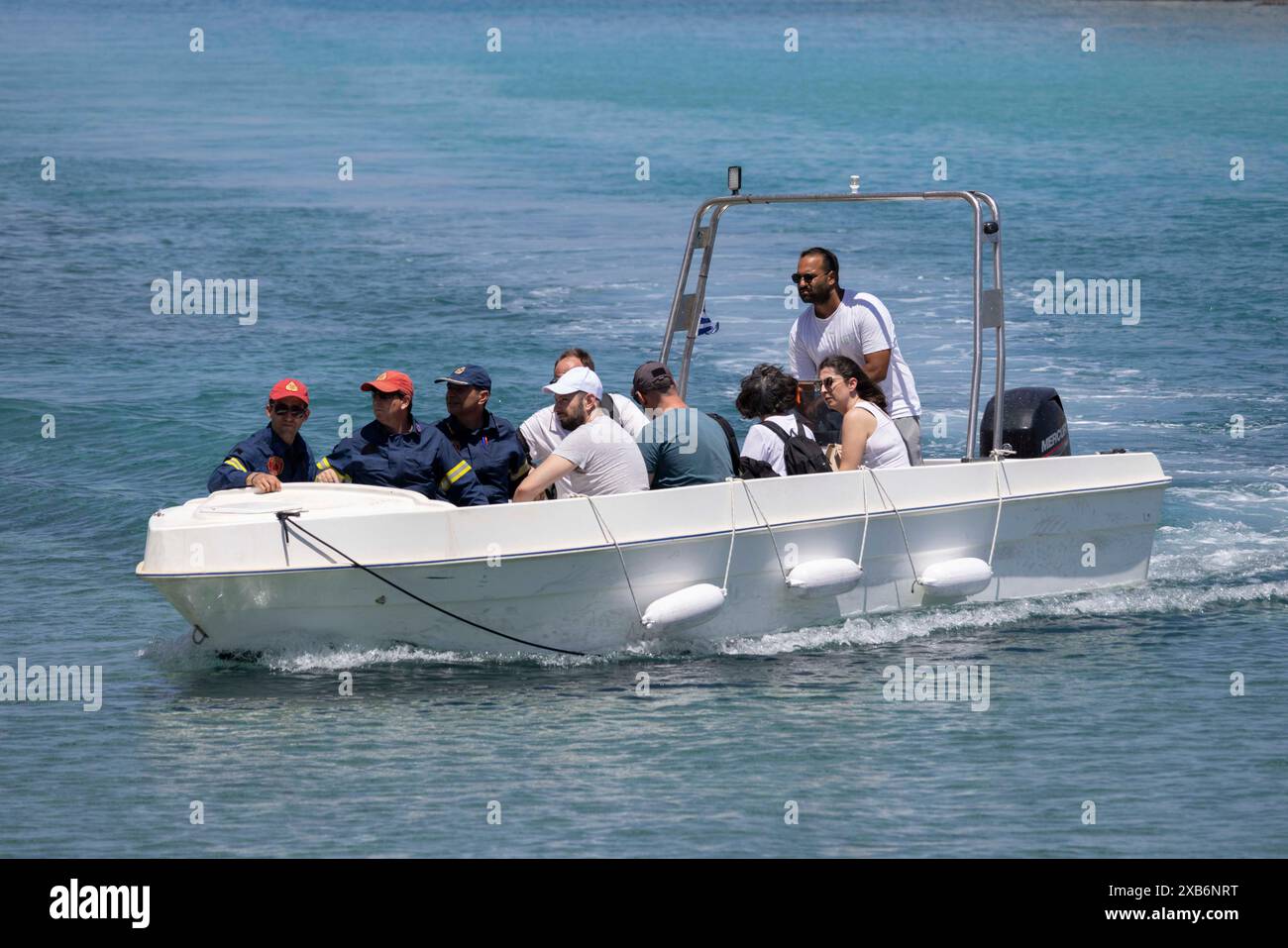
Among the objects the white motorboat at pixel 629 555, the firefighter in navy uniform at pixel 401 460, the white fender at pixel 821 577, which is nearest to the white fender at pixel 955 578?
the white motorboat at pixel 629 555

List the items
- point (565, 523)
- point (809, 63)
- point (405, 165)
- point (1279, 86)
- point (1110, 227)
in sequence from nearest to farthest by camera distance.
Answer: point (565, 523) < point (1110, 227) < point (405, 165) < point (1279, 86) < point (809, 63)

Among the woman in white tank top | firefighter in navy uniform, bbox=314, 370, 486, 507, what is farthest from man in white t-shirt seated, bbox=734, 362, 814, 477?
firefighter in navy uniform, bbox=314, 370, 486, 507

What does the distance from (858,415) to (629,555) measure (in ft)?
4.51

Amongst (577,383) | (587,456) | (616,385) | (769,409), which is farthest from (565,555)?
(616,385)

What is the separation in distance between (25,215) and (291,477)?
1699cm

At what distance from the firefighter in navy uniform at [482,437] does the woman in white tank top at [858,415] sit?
4.65 ft

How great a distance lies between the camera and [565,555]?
7.63 metres

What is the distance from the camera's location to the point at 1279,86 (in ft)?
132

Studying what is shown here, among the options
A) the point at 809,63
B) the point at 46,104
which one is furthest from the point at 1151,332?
the point at 809,63

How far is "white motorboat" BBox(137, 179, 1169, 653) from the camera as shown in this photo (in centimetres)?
736

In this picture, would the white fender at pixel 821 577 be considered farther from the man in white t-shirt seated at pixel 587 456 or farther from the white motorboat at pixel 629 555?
the man in white t-shirt seated at pixel 587 456

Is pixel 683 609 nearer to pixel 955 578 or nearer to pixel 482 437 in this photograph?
pixel 482 437

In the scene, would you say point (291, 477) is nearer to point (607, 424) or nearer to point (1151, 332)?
point (607, 424)

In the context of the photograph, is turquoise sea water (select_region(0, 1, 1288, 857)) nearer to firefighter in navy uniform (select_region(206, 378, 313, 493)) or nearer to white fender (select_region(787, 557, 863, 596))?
white fender (select_region(787, 557, 863, 596))
